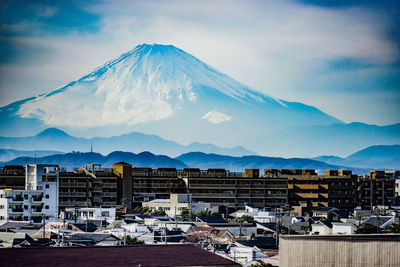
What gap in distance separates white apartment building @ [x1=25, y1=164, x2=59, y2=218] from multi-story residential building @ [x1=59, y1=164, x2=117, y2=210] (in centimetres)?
1519

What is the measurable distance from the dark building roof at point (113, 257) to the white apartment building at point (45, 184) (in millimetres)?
49128

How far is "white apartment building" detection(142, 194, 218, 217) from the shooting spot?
86688 millimetres

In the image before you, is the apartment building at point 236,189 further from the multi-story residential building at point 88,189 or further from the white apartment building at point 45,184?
the white apartment building at point 45,184

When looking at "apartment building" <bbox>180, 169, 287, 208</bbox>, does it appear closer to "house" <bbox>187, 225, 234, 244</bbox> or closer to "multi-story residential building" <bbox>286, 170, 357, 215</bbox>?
"multi-story residential building" <bbox>286, 170, 357, 215</bbox>

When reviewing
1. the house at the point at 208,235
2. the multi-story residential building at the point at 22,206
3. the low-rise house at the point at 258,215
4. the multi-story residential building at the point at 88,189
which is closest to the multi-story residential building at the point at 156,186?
the multi-story residential building at the point at 88,189

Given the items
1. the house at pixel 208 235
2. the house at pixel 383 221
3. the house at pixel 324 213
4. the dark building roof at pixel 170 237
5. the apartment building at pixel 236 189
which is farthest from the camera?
the apartment building at pixel 236 189

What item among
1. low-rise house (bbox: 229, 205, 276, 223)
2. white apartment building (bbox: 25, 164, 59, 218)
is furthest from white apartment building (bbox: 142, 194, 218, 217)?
white apartment building (bbox: 25, 164, 59, 218)

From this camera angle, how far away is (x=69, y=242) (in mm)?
44938

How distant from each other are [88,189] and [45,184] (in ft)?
71.0

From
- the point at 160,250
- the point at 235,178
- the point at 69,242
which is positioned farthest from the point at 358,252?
the point at 235,178

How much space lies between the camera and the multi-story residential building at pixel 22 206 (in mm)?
73688

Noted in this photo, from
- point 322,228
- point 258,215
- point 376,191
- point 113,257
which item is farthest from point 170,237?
point 376,191

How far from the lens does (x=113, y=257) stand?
26984 millimetres

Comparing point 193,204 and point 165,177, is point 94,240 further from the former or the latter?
point 165,177
